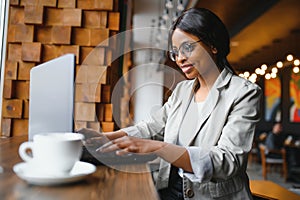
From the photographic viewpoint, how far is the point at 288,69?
7.75 m

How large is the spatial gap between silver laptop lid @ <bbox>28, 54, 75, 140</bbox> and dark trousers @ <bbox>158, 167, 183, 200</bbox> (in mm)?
536

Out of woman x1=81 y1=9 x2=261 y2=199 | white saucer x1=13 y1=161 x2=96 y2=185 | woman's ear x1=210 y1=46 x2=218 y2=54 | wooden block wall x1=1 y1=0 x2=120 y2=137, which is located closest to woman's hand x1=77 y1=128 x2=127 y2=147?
woman x1=81 y1=9 x2=261 y2=199

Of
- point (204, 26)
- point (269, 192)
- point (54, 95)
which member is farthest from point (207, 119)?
point (269, 192)

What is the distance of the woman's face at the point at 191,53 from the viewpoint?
1.09m

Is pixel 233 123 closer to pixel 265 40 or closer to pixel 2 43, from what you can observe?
pixel 2 43

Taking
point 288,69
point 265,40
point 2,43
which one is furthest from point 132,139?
point 288,69

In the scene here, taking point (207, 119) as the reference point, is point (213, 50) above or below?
above

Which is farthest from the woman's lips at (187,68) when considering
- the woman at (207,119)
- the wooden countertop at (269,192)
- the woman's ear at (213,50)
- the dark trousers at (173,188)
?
the wooden countertop at (269,192)

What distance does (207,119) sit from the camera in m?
1.11

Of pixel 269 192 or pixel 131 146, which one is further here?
pixel 269 192

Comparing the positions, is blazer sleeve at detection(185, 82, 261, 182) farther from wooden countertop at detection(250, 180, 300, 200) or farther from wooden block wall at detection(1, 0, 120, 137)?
wooden countertop at detection(250, 180, 300, 200)

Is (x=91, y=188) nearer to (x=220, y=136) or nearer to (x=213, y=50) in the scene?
(x=220, y=136)

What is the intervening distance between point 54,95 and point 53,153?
0.68ft

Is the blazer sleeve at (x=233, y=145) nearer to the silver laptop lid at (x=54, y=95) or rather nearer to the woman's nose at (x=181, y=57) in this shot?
the woman's nose at (x=181, y=57)
